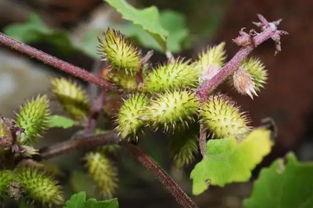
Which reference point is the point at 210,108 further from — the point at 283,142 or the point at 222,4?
the point at 222,4

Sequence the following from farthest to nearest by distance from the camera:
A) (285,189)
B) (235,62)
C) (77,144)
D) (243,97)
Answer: (243,97) < (77,144) < (235,62) < (285,189)

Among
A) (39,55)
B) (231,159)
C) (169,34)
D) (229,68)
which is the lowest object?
(231,159)

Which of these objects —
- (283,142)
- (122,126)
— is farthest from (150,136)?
(122,126)

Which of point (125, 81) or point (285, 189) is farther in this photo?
point (125, 81)

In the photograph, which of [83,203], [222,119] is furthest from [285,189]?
[83,203]

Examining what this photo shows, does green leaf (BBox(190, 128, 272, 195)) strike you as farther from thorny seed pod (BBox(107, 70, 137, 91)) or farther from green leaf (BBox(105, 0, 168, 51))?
green leaf (BBox(105, 0, 168, 51))

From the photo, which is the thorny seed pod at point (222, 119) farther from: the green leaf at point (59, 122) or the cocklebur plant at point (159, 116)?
the green leaf at point (59, 122)

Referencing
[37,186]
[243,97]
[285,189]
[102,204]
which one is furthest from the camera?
[243,97]

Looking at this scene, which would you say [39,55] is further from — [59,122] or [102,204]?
[102,204]
